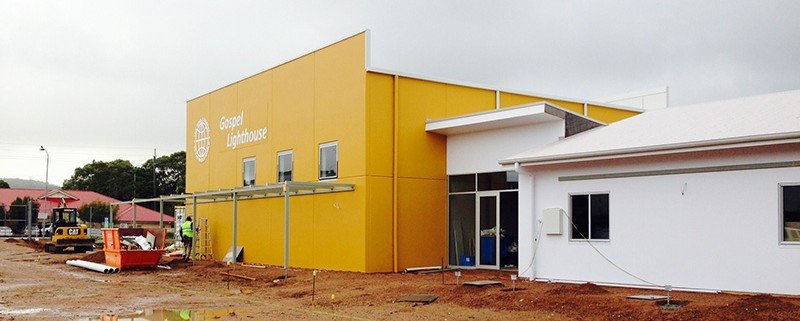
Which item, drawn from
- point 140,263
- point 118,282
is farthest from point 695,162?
point 140,263

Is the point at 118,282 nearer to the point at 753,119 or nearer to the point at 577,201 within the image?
the point at 577,201

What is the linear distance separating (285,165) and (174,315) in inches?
462

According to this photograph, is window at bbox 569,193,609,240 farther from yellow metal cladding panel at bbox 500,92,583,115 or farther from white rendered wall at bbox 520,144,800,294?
yellow metal cladding panel at bbox 500,92,583,115

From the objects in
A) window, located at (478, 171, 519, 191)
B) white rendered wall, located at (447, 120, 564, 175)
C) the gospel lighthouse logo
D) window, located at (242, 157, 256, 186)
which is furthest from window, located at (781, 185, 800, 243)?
the gospel lighthouse logo

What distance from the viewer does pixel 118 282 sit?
Answer: 22.3 meters

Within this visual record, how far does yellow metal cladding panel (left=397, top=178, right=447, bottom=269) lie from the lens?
22.6 metres

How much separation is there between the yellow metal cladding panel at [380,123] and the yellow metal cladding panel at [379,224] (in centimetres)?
37

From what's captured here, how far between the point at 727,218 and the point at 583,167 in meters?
3.56

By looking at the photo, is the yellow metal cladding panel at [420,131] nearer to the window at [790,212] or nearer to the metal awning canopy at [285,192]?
the metal awning canopy at [285,192]

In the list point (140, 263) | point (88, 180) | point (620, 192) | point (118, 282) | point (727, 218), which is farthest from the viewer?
point (88, 180)

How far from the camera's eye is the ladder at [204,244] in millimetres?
30734

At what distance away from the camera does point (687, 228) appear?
1566 centimetres

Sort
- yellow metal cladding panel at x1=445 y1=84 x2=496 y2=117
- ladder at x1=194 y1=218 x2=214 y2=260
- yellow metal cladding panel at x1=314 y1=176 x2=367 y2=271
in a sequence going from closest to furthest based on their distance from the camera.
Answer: yellow metal cladding panel at x1=314 y1=176 x2=367 y2=271, yellow metal cladding panel at x1=445 y1=84 x2=496 y2=117, ladder at x1=194 y1=218 x2=214 y2=260

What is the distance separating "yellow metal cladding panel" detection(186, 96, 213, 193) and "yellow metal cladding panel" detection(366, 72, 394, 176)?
1185 cm
